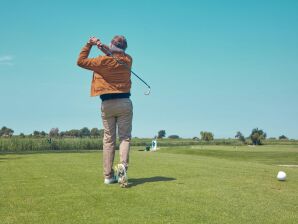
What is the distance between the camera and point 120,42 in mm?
7375

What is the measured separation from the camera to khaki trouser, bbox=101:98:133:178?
7215mm

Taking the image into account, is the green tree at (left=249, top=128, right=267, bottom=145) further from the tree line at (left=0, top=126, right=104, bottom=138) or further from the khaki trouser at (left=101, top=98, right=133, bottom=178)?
the khaki trouser at (left=101, top=98, right=133, bottom=178)

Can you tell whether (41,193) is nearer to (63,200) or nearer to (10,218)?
(63,200)

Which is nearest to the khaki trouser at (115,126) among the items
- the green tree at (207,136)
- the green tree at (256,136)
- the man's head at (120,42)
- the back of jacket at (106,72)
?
the back of jacket at (106,72)

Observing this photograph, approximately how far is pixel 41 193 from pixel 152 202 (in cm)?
176

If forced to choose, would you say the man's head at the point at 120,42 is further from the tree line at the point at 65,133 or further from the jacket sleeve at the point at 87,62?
the tree line at the point at 65,133

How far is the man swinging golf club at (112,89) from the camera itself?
7.18 metres

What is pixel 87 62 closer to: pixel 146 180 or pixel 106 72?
pixel 106 72

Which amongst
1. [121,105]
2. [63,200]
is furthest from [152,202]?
[121,105]

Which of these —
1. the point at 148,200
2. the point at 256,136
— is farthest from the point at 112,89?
the point at 256,136

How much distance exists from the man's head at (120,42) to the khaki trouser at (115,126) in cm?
98

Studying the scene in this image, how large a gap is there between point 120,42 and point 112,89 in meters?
0.89

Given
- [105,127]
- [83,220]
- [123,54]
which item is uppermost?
[123,54]

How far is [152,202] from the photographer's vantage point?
534 cm
